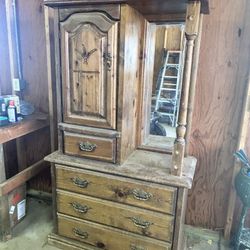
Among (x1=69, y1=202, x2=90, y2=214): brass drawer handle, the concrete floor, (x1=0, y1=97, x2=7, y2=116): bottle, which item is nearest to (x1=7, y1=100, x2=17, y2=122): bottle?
(x1=0, y1=97, x2=7, y2=116): bottle

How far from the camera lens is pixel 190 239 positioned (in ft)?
6.49

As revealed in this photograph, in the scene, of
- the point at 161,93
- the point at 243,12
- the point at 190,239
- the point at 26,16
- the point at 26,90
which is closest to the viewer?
the point at 243,12

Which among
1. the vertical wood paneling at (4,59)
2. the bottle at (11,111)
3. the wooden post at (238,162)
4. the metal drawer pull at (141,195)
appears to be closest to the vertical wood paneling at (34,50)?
the vertical wood paneling at (4,59)

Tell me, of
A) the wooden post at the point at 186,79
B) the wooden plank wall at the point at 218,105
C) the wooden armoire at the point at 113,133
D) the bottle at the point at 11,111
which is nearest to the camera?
the wooden post at the point at 186,79

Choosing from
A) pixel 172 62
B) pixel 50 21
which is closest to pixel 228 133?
pixel 172 62

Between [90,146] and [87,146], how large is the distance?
0.9 inches

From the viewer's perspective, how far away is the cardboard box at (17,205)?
198cm

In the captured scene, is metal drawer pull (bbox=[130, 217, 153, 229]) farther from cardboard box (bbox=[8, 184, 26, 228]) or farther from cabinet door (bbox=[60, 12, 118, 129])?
cardboard box (bbox=[8, 184, 26, 228])

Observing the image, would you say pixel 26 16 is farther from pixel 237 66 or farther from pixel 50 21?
pixel 237 66

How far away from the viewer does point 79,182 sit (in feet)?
5.46

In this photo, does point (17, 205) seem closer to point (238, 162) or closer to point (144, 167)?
point (144, 167)

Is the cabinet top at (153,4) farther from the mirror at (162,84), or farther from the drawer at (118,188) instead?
the drawer at (118,188)

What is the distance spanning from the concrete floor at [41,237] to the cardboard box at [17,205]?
2.5 inches

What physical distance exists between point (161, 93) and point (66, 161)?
0.85 m
